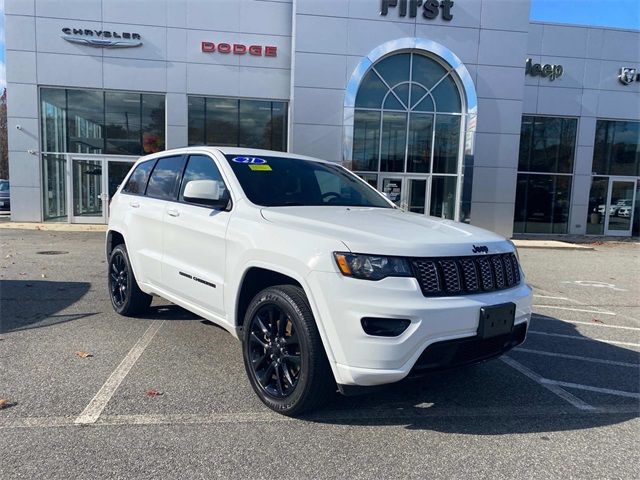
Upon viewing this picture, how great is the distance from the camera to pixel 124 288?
584 centimetres

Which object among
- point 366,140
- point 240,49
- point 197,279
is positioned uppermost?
point 240,49

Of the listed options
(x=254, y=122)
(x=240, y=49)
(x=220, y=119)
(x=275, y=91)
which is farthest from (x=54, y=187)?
(x=275, y=91)

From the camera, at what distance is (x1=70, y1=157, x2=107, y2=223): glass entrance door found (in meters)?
19.0

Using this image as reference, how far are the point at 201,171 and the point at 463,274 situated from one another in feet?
8.71

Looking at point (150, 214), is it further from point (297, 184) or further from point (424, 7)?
point (424, 7)

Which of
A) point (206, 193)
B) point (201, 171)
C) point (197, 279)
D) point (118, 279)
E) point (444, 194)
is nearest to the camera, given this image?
point (206, 193)

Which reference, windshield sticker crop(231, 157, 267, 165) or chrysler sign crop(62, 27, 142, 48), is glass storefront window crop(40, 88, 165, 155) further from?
windshield sticker crop(231, 157, 267, 165)

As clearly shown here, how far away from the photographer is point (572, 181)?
21.7 meters

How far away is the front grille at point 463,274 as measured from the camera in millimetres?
3084

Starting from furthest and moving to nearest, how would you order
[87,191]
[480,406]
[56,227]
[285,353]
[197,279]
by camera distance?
[87,191] → [56,227] → [197,279] → [480,406] → [285,353]

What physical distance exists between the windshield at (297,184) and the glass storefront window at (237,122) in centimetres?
1445

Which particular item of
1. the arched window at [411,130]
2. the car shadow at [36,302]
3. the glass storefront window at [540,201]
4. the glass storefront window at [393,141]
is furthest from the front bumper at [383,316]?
the glass storefront window at [540,201]

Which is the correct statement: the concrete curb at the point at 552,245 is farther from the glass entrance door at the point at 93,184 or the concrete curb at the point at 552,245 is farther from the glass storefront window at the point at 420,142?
the glass entrance door at the point at 93,184

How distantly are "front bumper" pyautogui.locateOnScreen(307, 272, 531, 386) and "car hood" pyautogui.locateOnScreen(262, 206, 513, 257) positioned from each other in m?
0.22
